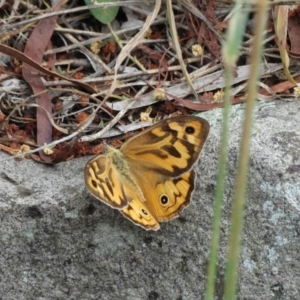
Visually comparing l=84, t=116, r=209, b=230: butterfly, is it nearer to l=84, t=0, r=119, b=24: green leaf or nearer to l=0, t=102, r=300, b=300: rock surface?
l=0, t=102, r=300, b=300: rock surface

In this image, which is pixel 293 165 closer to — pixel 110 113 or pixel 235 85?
pixel 235 85

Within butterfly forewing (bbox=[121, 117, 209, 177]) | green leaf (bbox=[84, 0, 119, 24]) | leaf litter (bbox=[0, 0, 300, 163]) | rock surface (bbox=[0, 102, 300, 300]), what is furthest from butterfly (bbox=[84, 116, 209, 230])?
green leaf (bbox=[84, 0, 119, 24])

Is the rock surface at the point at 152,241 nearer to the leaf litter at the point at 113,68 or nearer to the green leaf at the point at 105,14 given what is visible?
the leaf litter at the point at 113,68

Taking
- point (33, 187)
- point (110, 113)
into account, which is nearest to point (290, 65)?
point (110, 113)

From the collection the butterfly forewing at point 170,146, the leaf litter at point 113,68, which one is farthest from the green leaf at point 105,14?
the butterfly forewing at point 170,146

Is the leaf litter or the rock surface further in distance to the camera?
the leaf litter

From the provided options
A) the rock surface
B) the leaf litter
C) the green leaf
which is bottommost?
the rock surface
